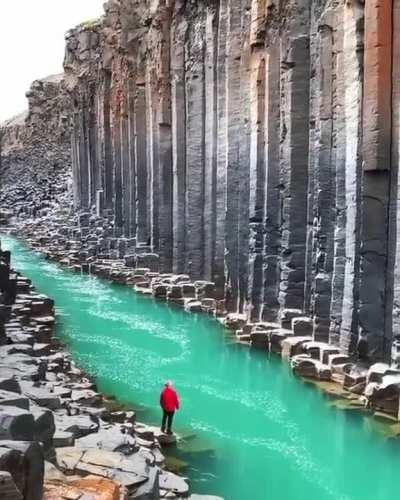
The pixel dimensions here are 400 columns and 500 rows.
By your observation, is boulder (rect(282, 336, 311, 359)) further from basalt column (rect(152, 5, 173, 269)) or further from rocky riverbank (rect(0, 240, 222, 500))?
basalt column (rect(152, 5, 173, 269))

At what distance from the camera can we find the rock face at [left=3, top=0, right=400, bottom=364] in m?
16.4

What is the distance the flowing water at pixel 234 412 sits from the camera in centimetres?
1188

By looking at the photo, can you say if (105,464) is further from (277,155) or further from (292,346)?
(277,155)

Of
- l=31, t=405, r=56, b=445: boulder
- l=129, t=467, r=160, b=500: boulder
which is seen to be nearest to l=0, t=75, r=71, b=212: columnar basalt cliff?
l=31, t=405, r=56, b=445: boulder

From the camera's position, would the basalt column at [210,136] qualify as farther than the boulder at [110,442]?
Yes

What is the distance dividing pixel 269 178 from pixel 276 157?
2.38 feet

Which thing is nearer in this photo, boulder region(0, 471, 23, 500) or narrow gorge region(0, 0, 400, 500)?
boulder region(0, 471, 23, 500)

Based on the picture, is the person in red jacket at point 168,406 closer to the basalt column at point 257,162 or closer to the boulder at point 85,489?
the boulder at point 85,489

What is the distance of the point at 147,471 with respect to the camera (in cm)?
972

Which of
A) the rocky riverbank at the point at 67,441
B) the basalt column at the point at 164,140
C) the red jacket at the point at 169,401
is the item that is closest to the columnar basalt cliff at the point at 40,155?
the basalt column at the point at 164,140

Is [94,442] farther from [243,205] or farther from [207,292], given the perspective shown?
[207,292]

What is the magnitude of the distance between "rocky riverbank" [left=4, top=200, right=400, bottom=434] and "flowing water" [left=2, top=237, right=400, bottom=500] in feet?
1.76

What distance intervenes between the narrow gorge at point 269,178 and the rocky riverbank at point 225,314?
0.06m

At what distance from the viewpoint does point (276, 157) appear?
→ 22438 mm
